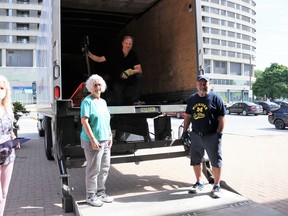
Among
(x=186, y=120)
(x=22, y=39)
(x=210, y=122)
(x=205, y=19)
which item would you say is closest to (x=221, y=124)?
(x=210, y=122)

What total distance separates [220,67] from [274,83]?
2326cm

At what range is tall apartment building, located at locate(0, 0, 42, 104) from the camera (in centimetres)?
6456

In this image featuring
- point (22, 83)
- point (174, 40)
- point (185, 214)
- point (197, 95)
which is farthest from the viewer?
point (22, 83)

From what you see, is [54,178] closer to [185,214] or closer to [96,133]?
[96,133]

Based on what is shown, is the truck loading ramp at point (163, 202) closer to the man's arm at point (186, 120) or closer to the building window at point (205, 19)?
the man's arm at point (186, 120)

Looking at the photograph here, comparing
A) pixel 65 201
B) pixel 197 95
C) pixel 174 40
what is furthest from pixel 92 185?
pixel 174 40

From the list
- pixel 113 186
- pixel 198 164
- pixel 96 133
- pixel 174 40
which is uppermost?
pixel 174 40

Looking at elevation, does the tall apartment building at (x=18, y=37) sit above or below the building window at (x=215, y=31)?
below

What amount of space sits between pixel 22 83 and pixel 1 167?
6393 centimetres

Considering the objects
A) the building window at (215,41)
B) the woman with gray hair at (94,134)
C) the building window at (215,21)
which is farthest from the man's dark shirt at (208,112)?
the building window at (215,21)

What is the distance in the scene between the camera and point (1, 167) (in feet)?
12.7

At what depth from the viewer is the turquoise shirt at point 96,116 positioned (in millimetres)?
4672

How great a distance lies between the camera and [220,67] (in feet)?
281

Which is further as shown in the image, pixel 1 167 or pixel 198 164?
pixel 198 164
